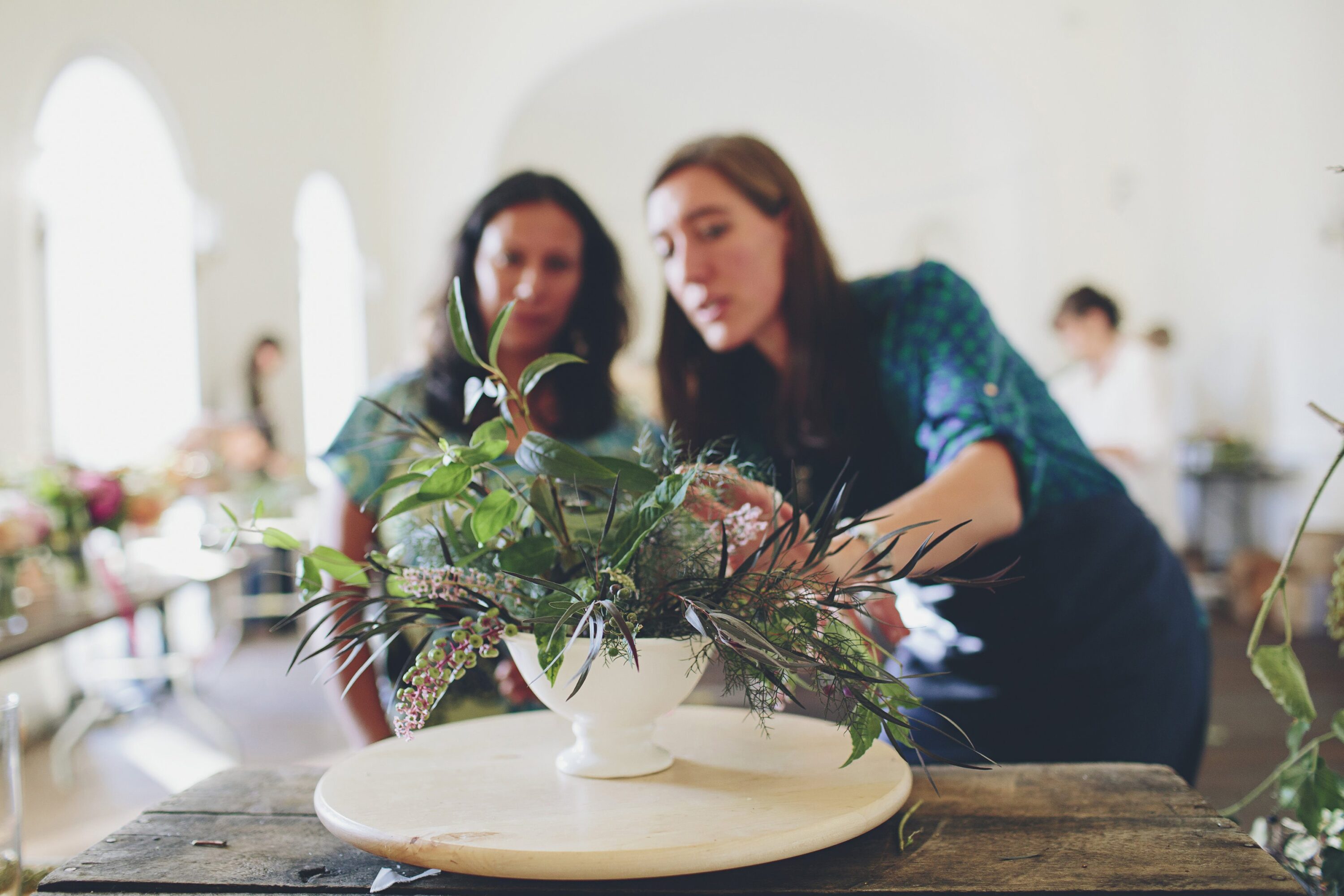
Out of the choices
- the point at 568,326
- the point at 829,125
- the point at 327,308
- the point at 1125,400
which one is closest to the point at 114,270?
the point at 327,308

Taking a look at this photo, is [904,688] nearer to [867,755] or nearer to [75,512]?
[867,755]

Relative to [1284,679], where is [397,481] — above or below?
above

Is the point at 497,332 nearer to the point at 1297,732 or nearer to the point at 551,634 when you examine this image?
the point at 551,634

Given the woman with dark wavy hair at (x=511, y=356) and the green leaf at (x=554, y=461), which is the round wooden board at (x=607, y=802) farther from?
the woman with dark wavy hair at (x=511, y=356)

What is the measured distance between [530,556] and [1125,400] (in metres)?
4.71

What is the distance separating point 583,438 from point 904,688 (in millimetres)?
982

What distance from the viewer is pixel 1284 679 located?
97cm

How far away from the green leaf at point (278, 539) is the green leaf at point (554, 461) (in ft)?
0.71

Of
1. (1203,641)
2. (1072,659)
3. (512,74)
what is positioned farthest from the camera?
(512,74)

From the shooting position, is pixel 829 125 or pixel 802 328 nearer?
pixel 802 328

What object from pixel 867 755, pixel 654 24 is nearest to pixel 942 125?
pixel 654 24

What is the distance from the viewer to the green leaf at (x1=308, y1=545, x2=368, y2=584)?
92 cm

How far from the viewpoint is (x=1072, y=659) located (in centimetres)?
136

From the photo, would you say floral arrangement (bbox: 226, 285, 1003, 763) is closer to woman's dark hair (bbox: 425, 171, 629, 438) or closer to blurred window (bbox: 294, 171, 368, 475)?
woman's dark hair (bbox: 425, 171, 629, 438)
